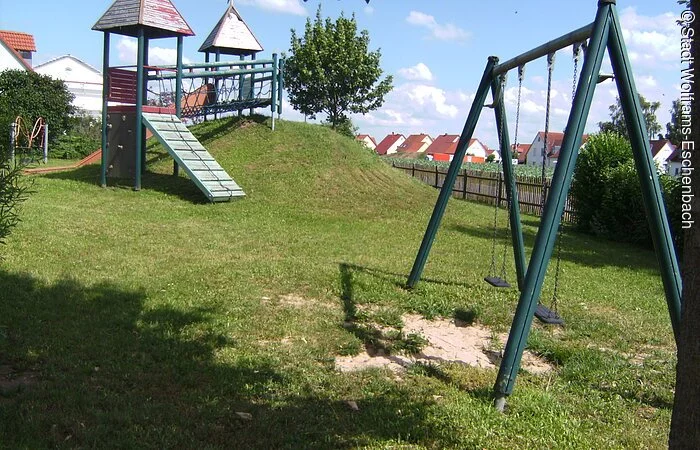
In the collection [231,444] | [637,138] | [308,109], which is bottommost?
[231,444]

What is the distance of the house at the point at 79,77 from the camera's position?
2274 inches

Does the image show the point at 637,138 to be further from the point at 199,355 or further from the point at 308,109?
the point at 308,109

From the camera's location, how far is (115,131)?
48.9 feet

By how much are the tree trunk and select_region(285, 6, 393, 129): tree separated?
33.6 metres

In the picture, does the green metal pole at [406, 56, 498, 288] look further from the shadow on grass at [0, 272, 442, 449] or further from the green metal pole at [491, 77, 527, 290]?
the shadow on grass at [0, 272, 442, 449]

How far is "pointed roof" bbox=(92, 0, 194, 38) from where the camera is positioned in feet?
47.4

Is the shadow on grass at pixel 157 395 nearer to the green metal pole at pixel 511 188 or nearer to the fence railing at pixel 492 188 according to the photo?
the green metal pole at pixel 511 188

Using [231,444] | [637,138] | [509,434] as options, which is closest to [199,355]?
[231,444]

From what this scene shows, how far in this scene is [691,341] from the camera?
A: 2.54 meters

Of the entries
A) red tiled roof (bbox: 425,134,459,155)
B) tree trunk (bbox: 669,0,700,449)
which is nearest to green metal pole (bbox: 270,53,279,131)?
tree trunk (bbox: 669,0,700,449)

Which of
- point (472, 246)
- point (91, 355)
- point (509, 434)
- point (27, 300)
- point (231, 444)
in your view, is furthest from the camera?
point (472, 246)

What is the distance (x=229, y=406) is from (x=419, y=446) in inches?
47.2

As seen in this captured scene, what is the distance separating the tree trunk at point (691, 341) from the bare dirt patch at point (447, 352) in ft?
7.68

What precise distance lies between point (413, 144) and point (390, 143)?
4.83 meters
